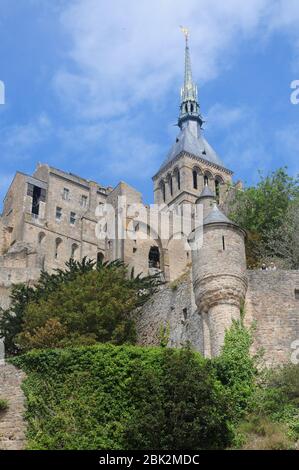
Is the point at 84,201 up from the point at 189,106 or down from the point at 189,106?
down

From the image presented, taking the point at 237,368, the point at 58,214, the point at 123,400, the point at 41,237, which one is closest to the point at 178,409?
→ the point at 123,400

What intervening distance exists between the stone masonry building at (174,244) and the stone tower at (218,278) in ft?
0.12

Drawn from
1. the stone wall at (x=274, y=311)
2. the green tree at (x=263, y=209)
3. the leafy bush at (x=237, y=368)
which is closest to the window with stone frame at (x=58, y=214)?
the green tree at (x=263, y=209)

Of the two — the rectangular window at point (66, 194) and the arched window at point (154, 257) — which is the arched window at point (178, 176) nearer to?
the rectangular window at point (66, 194)

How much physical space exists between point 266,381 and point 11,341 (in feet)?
36.1

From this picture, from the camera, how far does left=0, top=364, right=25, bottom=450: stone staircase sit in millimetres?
24734

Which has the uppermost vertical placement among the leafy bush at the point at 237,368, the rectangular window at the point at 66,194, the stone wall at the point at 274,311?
the rectangular window at the point at 66,194

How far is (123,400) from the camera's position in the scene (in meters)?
25.1

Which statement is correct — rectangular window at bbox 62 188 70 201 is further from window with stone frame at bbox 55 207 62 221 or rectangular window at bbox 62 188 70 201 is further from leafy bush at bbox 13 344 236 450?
leafy bush at bbox 13 344 236 450

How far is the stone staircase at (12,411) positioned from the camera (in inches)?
974

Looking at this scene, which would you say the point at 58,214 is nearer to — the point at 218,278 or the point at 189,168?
the point at 189,168

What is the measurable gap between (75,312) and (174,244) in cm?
2644

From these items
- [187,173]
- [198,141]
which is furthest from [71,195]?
[198,141]
